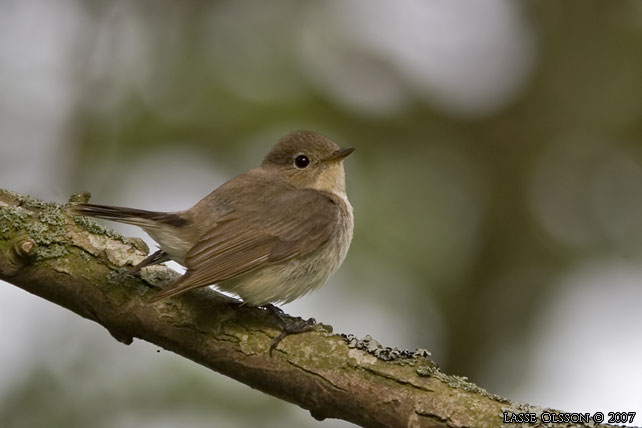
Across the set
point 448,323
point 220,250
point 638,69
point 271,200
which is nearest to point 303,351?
point 220,250

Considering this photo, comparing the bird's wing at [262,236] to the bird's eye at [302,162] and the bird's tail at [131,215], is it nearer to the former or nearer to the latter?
the bird's tail at [131,215]

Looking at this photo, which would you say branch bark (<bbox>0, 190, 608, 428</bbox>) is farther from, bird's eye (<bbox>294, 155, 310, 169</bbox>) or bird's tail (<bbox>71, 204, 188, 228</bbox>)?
bird's eye (<bbox>294, 155, 310, 169</bbox>)

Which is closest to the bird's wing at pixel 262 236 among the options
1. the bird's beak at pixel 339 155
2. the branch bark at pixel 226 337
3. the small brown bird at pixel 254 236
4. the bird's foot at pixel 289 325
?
the small brown bird at pixel 254 236

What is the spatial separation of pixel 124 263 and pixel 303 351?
114 centimetres

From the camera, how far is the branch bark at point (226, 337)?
4141 mm

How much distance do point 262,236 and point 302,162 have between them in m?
1.19

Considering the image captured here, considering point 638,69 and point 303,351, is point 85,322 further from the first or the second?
point 638,69

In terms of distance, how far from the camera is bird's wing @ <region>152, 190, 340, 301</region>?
15.7 ft

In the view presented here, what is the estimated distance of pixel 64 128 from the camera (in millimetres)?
7918

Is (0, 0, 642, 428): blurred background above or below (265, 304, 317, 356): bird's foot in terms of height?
above

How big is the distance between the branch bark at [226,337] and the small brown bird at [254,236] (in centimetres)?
14

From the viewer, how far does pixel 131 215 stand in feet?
16.3

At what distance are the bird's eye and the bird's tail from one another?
52.9 inches

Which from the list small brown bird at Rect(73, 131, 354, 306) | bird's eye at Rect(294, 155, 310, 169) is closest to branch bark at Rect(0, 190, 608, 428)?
small brown bird at Rect(73, 131, 354, 306)
